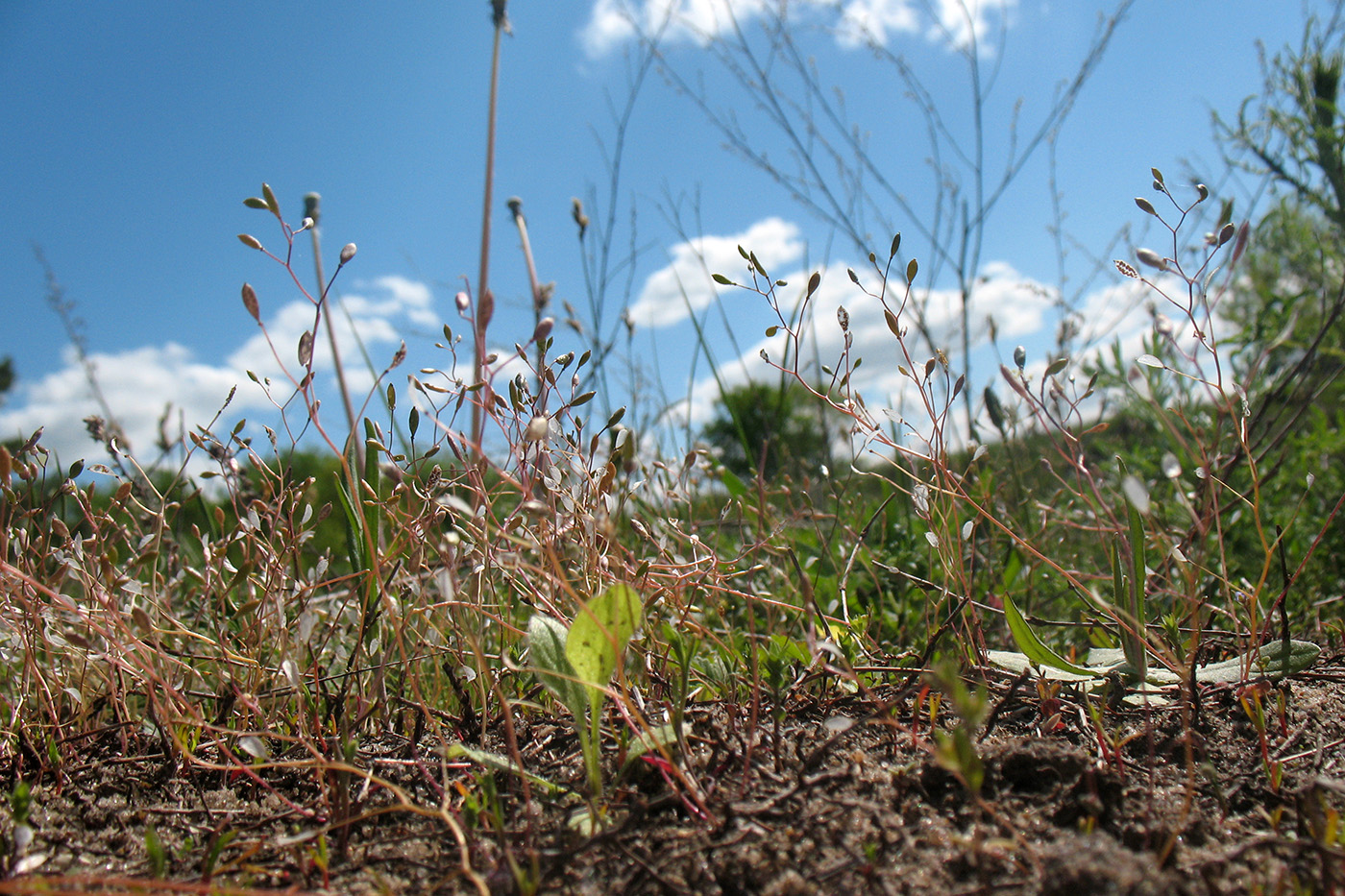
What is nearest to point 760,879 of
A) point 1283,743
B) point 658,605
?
point 658,605

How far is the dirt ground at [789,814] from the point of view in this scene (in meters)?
0.81

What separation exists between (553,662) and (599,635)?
0.10 m

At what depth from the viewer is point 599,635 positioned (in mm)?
1011

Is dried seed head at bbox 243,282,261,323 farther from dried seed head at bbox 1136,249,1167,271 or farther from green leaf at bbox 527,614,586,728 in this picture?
dried seed head at bbox 1136,249,1167,271

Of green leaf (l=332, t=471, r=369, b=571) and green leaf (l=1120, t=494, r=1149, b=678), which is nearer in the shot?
green leaf (l=1120, t=494, r=1149, b=678)

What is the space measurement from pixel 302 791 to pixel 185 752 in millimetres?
173

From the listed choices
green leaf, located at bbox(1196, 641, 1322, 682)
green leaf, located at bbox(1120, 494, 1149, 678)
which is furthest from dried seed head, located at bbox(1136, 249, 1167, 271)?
green leaf, located at bbox(1196, 641, 1322, 682)

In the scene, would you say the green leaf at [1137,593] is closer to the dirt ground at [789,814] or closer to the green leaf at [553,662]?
the dirt ground at [789,814]

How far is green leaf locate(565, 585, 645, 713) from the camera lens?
978 mm

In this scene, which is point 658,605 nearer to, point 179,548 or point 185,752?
point 185,752

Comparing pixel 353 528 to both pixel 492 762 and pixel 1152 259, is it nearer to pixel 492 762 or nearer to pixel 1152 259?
pixel 492 762

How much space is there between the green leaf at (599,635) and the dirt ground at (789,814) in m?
0.13

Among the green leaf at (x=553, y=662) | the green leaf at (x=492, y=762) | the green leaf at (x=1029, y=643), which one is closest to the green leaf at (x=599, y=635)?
the green leaf at (x=553, y=662)

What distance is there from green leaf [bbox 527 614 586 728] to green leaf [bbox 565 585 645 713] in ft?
0.08
